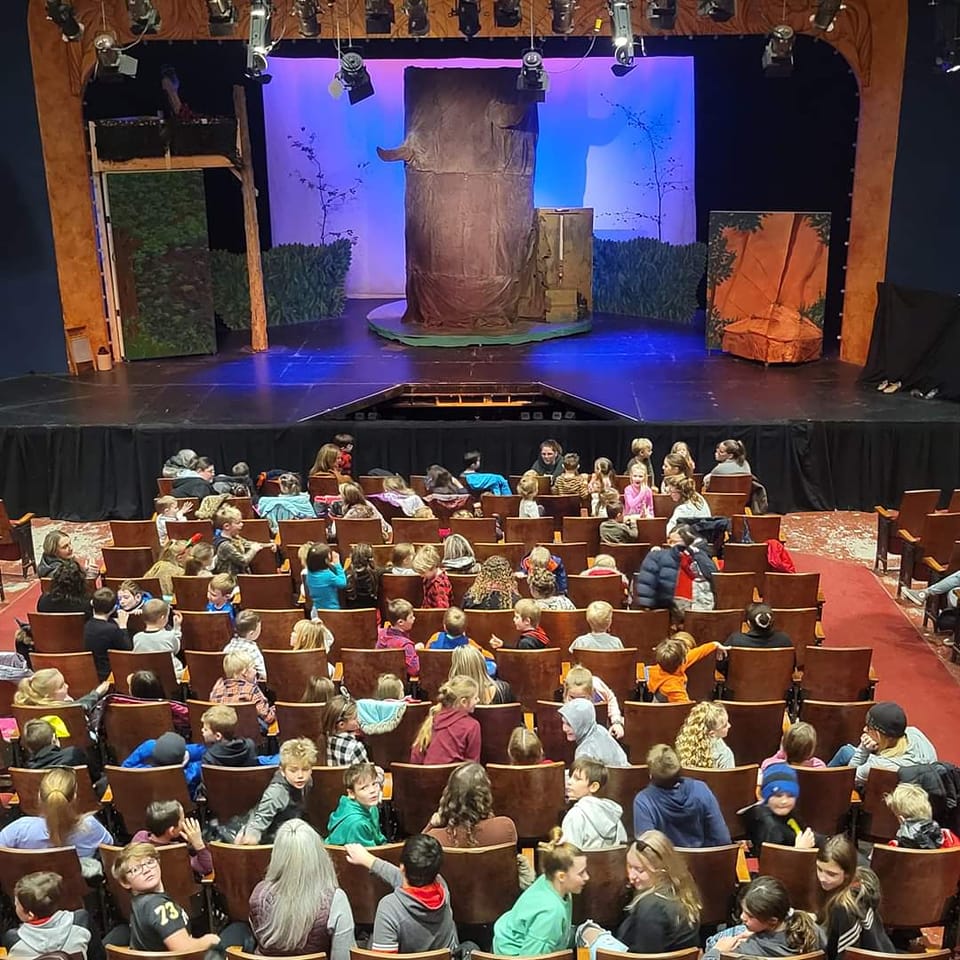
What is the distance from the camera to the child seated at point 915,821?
4375mm

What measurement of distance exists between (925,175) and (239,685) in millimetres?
9744

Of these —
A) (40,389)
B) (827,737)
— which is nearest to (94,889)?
(827,737)

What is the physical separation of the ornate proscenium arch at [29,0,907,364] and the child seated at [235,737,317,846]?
386 inches

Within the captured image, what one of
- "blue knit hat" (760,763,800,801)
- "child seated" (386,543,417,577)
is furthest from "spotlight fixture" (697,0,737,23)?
"blue knit hat" (760,763,800,801)

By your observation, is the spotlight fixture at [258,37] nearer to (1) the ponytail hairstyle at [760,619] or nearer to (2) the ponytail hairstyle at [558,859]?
(1) the ponytail hairstyle at [760,619]

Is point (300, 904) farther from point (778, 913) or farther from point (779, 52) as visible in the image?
point (779, 52)


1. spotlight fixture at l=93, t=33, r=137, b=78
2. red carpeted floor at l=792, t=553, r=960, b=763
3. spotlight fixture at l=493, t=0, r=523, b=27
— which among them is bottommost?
red carpeted floor at l=792, t=553, r=960, b=763

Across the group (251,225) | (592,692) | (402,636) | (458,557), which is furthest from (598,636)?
(251,225)

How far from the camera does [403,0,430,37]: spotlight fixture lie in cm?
1141

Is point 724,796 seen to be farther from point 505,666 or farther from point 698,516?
point 698,516

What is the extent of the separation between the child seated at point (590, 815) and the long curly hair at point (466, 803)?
340 mm

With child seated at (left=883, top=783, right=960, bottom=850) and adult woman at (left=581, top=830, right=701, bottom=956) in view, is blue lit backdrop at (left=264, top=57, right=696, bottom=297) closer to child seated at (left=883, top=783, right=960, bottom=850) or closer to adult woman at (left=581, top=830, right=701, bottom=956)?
child seated at (left=883, top=783, right=960, bottom=850)

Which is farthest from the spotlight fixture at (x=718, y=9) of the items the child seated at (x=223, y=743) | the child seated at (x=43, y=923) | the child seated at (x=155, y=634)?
the child seated at (x=43, y=923)

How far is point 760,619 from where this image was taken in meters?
6.00
